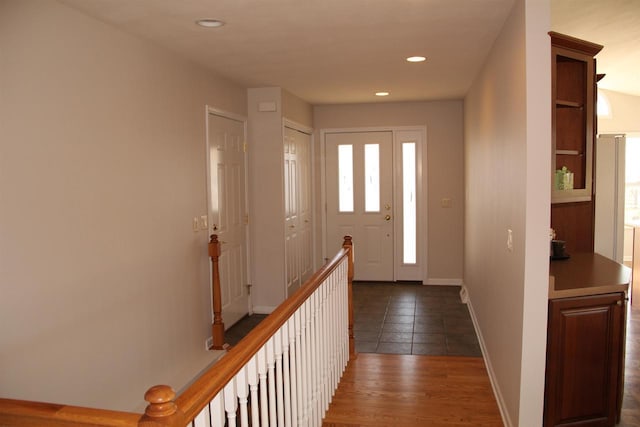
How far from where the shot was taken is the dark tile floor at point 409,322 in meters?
4.55

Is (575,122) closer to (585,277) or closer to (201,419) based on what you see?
(585,277)

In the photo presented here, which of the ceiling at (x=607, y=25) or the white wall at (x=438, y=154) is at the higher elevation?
the ceiling at (x=607, y=25)

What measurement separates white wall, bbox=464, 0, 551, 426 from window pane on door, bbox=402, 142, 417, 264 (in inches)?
119

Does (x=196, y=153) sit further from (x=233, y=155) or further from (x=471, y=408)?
(x=471, y=408)

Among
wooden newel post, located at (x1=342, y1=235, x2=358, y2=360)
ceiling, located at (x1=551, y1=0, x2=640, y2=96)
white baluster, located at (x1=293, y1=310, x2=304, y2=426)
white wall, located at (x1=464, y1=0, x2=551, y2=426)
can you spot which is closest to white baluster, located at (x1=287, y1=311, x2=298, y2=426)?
white baluster, located at (x1=293, y1=310, x2=304, y2=426)

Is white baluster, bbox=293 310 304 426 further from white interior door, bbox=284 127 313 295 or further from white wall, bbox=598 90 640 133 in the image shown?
white wall, bbox=598 90 640 133

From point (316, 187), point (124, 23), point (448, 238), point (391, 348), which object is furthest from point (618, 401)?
point (316, 187)

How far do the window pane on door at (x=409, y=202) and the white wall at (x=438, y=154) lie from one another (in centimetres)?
19

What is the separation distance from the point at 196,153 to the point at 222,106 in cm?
74

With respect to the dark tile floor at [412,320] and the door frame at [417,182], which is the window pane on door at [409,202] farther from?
the dark tile floor at [412,320]

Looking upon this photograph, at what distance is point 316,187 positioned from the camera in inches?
283

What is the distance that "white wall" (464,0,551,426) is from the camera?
2.56m


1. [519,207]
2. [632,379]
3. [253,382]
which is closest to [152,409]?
[253,382]

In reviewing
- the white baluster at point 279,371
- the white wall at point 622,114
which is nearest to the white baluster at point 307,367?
the white baluster at point 279,371
